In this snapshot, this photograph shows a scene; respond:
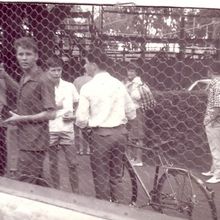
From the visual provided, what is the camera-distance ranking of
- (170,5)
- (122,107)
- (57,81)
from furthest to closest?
(57,81) < (122,107) < (170,5)

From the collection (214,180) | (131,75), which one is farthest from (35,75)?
(214,180)

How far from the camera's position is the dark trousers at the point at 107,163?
12.1ft

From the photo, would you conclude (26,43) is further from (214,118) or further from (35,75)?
(214,118)

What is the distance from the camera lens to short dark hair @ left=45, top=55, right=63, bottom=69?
389cm

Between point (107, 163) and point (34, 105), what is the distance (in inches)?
38.1

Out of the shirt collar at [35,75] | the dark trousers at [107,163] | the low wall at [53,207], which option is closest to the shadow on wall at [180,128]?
the dark trousers at [107,163]

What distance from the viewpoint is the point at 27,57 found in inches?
117

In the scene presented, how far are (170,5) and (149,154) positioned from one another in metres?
3.11

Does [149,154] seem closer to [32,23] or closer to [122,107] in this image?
[122,107]

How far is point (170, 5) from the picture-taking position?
6.09 feet

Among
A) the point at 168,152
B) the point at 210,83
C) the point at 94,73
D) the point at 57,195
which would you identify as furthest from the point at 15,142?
the point at 210,83

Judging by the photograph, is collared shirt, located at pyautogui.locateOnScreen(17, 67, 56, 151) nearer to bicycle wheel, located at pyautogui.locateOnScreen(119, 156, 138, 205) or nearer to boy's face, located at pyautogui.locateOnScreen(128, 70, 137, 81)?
bicycle wheel, located at pyautogui.locateOnScreen(119, 156, 138, 205)

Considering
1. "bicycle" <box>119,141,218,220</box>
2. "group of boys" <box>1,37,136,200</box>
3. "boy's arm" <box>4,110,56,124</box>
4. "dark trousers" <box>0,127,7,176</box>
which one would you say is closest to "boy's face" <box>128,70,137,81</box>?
"group of boys" <box>1,37,136,200</box>

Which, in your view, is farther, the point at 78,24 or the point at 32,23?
the point at 78,24
